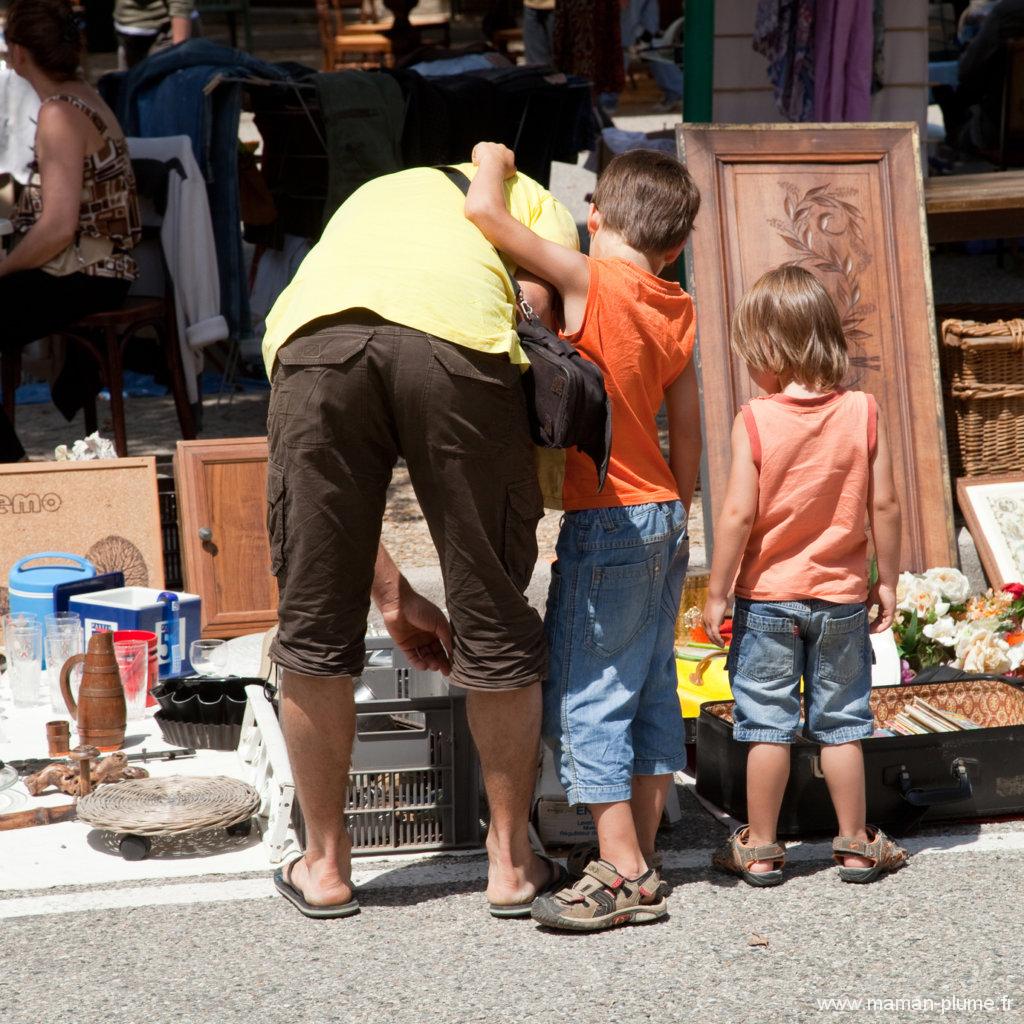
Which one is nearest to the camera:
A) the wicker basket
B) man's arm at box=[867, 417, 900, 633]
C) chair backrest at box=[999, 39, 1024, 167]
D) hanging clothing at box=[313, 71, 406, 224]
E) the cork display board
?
man's arm at box=[867, 417, 900, 633]

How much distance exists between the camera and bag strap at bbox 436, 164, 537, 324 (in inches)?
121

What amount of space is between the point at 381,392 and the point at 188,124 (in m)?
4.78

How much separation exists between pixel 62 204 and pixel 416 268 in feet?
11.2

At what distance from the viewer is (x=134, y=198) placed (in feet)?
20.2

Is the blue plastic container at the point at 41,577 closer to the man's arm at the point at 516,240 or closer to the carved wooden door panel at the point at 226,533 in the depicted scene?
the carved wooden door panel at the point at 226,533

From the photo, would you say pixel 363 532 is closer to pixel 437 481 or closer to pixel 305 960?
pixel 437 481

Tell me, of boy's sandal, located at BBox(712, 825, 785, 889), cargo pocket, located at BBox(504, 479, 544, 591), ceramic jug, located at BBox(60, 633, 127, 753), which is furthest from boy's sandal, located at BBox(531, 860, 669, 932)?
ceramic jug, located at BBox(60, 633, 127, 753)

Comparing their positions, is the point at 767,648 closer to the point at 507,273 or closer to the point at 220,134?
the point at 507,273

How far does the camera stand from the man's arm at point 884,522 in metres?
3.38

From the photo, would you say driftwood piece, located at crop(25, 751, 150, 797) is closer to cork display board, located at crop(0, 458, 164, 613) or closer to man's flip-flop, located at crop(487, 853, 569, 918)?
man's flip-flop, located at crop(487, 853, 569, 918)

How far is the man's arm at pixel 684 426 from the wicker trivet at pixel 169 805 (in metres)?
1.27

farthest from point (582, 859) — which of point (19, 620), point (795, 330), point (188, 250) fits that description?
point (188, 250)

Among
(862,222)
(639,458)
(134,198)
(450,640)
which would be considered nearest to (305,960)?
(450,640)

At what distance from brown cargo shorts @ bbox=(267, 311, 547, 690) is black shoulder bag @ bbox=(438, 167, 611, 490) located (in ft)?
0.15
